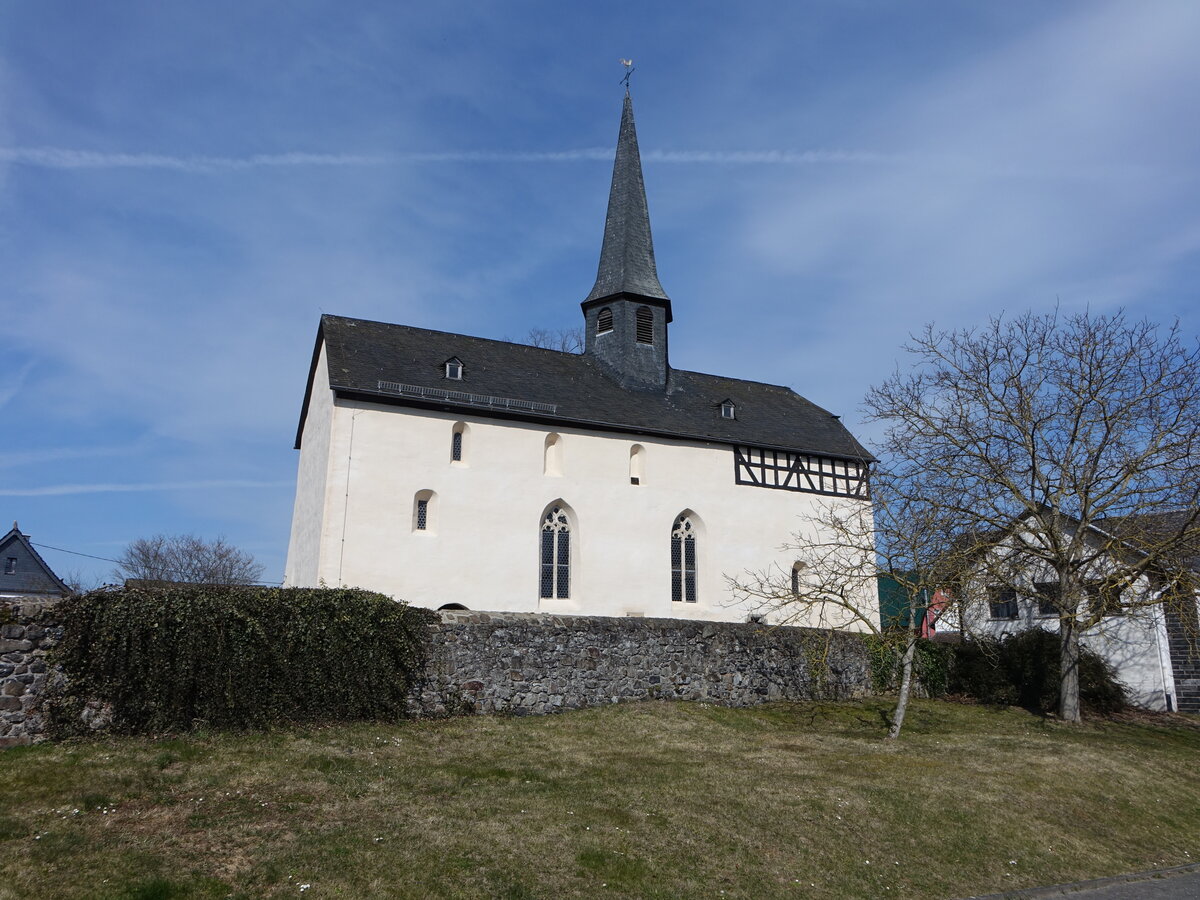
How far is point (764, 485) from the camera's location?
2675 cm

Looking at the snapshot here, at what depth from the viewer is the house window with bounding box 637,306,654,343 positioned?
28.4 metres

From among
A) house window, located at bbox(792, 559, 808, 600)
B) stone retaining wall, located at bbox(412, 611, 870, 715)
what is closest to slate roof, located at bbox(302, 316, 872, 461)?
house window, located at bbox(792, 559, 808, 600)

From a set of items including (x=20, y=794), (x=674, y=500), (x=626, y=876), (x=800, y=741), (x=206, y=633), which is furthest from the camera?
(x=674, y=500)

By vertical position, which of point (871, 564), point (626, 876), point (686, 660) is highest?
point (871, 564)

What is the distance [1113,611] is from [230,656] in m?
16.9

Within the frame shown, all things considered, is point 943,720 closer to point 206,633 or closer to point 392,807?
point 392,807

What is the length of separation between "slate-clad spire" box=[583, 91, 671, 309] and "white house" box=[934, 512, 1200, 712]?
13097 millimetres

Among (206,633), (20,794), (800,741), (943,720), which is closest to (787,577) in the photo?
(943,720)

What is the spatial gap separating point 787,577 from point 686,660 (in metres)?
10.1

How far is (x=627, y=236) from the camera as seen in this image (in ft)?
96.5

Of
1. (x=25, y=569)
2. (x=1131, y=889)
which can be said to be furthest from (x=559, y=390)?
(x=25, y=569)

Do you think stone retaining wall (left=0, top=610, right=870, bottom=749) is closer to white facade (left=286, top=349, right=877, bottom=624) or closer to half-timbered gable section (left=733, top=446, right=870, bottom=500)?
white facade (left=286, top=349, right=877, bottom=624)

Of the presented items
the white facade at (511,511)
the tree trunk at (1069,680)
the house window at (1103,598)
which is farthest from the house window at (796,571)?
the house window at (1103,598)

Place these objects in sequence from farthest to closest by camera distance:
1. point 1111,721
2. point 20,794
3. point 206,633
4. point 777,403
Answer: point 777,403, point 1111,721, point 206,633, point 20,794
